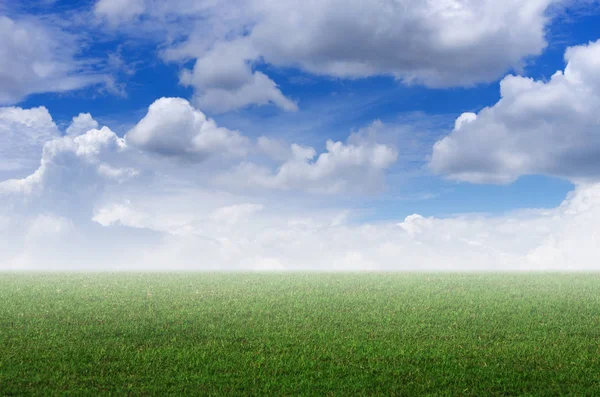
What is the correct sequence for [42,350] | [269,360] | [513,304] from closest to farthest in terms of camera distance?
[269,360] < [42,350] < [513,304]

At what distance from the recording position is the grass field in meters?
13.4

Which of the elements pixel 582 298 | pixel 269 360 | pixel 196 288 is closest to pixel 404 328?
pixel 269 360

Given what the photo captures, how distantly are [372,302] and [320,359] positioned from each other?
15363 mm

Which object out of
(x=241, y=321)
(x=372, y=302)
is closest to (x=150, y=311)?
(x=241, y=321)

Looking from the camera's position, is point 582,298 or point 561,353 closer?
point 561,353

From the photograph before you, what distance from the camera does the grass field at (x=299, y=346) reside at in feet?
44.0

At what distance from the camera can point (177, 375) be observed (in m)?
14.1

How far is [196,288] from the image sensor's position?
135ft

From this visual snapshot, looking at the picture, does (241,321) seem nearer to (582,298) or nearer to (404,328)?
(404,328)

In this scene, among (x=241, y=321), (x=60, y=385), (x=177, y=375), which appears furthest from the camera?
(x=241, y=321)

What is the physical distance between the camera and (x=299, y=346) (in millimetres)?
17844

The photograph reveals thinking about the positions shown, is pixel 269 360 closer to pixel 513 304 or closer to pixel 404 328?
pixel 404 328

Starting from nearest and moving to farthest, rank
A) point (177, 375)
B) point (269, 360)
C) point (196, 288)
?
point (177, 375) → point (269, 360) → point (196, 288)

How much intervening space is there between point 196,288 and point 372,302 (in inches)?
636
